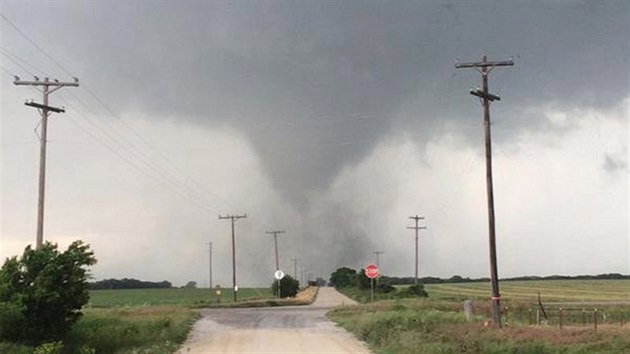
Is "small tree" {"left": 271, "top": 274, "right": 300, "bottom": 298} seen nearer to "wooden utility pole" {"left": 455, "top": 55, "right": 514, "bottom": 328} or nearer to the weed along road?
the weed along road

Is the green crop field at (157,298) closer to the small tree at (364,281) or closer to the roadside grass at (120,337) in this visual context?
the small tree at (364,281)

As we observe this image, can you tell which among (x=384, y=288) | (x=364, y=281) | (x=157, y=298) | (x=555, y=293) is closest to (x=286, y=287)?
(x=384, y=288)

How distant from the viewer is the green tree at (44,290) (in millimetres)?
25516

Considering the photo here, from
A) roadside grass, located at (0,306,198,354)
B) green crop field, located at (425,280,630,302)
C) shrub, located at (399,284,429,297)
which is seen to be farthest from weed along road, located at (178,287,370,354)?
green crop field, located at (425,280,630,302)

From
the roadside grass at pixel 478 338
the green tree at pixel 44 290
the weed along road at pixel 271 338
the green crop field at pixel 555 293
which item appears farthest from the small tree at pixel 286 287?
the green tree at pixel 44 290

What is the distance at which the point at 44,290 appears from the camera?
1016 inches

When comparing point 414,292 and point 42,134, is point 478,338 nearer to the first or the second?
point 42,134

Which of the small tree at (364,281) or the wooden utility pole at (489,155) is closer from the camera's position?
the wooden utility pole at (489,155)

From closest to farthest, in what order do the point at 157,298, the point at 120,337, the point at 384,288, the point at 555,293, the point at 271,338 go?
the point at 120,337 → the point at 271,338 → the point at 384,288 → the point at 555,293 → the point at 157,298

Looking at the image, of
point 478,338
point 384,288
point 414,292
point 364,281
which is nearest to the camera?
point 478,338

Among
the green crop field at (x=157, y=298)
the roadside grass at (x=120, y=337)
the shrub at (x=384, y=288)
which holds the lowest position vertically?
the green crop field at (x=157, y=298)

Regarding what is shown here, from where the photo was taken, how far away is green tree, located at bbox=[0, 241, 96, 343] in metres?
25.5

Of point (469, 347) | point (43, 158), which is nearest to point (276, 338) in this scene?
point (469, 347)

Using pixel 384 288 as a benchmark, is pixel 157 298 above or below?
below
